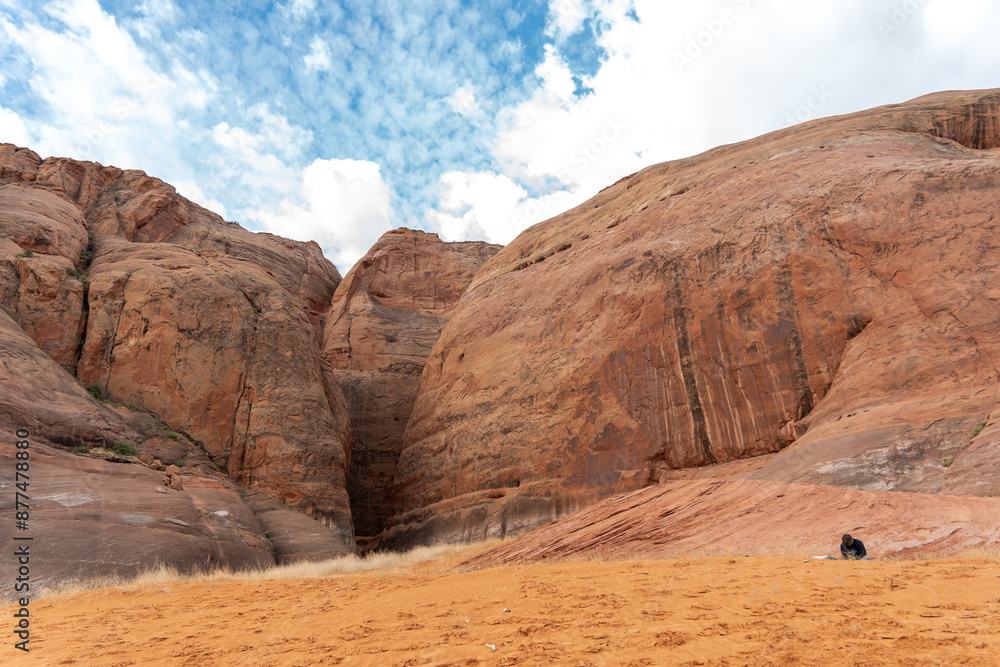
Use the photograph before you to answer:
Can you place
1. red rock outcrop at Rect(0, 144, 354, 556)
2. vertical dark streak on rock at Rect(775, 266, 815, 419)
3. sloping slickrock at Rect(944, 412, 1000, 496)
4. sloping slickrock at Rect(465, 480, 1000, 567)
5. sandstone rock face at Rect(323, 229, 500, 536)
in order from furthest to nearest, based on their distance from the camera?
1. sandstone rock face at Rect(323, 229, 500, 536)
2. red rock outcrop at Rect(0, 144, 354, 556)
3. vertical dark streak on rock at Rect(775, 266, 815, 419)
4. sloping slickrock at Rect(944, 412, 1000, 496)
5. sloping slickrock at Rect(465, 480, 1000, 567)

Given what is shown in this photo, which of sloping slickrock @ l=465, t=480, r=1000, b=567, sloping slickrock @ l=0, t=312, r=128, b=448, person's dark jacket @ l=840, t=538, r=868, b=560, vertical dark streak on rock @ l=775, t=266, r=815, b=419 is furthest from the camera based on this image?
vertical dark streak on rock @ l=775, t=266, r=815, b=419

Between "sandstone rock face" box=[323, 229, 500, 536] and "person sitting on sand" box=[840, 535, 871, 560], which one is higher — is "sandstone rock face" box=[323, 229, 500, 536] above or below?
above

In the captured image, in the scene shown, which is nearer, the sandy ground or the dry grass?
the sandy ground

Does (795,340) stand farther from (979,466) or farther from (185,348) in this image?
(185,348)

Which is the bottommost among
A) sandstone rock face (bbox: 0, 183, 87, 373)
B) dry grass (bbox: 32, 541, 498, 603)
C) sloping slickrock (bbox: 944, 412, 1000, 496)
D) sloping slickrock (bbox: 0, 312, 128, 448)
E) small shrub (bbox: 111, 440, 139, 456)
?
dry grass (bbox: 32, 541, 498, 603)

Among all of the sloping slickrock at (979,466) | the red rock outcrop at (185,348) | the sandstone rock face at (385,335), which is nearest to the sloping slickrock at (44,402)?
the red rock outcrop at (185,348)

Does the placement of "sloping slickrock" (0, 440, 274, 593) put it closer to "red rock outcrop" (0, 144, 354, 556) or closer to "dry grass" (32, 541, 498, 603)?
"dry grass" (32, 541, 498, 603)

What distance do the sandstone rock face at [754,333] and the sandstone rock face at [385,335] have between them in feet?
13.0

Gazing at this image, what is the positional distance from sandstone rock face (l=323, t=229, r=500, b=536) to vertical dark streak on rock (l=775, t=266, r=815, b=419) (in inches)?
813

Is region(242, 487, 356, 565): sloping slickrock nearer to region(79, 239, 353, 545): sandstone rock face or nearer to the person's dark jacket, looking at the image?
region(79, 239, 353, 545): sandstone rock face

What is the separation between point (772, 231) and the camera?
64.4 feet

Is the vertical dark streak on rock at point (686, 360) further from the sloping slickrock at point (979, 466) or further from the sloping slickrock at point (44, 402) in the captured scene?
the sloping slickrock at point (44, 402)

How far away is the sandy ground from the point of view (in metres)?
5.10

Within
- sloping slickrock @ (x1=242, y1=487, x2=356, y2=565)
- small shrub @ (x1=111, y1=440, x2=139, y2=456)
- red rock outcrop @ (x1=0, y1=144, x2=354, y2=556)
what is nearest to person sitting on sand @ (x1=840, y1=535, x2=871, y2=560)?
sloping slickrock @ (x1=242, y1=487, x2=356, y2=565)
